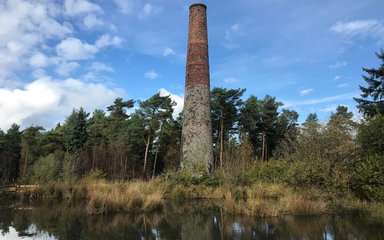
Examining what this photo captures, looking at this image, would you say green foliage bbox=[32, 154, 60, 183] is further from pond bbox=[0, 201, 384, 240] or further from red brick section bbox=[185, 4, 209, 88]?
red brick section bbox=[185, 4, 209, 88]

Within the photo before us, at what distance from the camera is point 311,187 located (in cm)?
1171

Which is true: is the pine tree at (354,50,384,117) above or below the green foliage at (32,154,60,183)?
above

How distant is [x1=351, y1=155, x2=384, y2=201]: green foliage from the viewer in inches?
429

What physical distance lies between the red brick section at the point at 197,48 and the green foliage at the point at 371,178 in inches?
421

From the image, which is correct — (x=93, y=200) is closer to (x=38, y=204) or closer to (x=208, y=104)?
(x=38, y=204)

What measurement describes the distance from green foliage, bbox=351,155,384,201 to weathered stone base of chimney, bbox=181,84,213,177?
9255 mm

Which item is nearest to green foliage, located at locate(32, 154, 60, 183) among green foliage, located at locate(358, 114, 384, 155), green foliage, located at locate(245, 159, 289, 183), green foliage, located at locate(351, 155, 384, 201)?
green foliage, located at locate(245, 159, 289, 183)

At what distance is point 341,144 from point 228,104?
19.0m

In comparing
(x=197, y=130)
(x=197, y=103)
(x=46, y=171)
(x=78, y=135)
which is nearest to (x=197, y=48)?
(x=197, y=103)

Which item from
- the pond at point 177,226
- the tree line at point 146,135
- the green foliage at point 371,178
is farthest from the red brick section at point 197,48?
the green foliage at point 371,178

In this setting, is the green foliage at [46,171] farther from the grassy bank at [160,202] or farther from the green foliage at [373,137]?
the green foliage at [373,137]

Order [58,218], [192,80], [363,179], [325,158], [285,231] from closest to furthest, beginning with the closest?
[285,231] < [58,218] < [363,179] < [325,158] < [192,80]

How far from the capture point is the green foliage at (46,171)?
16.9 metres

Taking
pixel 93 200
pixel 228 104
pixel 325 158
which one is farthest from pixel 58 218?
pixel 228 104
